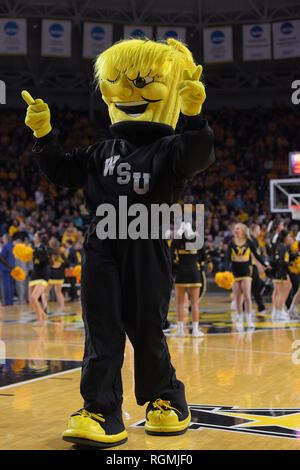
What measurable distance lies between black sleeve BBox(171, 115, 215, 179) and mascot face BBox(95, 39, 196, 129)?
425 mm

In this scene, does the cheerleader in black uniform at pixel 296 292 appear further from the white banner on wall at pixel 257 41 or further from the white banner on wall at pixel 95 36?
the white banner on wall at pixel 95 36

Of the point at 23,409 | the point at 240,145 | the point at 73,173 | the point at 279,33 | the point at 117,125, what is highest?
the point at 279,33

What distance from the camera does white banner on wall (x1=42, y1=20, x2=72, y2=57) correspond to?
861 inches

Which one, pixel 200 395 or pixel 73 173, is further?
pixel 200 395

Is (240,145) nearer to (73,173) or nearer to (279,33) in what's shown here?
(279,33)

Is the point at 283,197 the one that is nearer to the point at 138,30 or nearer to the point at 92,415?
the point at 138,30

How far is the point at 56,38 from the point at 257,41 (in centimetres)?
681

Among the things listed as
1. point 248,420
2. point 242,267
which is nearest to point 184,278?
point 242,267

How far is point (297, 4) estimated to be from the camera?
22.3 metres

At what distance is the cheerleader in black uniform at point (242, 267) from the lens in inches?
400

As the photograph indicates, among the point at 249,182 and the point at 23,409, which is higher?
the point at 249,182

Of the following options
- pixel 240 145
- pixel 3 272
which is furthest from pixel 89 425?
pixel 240 145

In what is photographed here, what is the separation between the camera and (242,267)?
10.1m

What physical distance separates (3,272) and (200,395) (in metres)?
10.9
